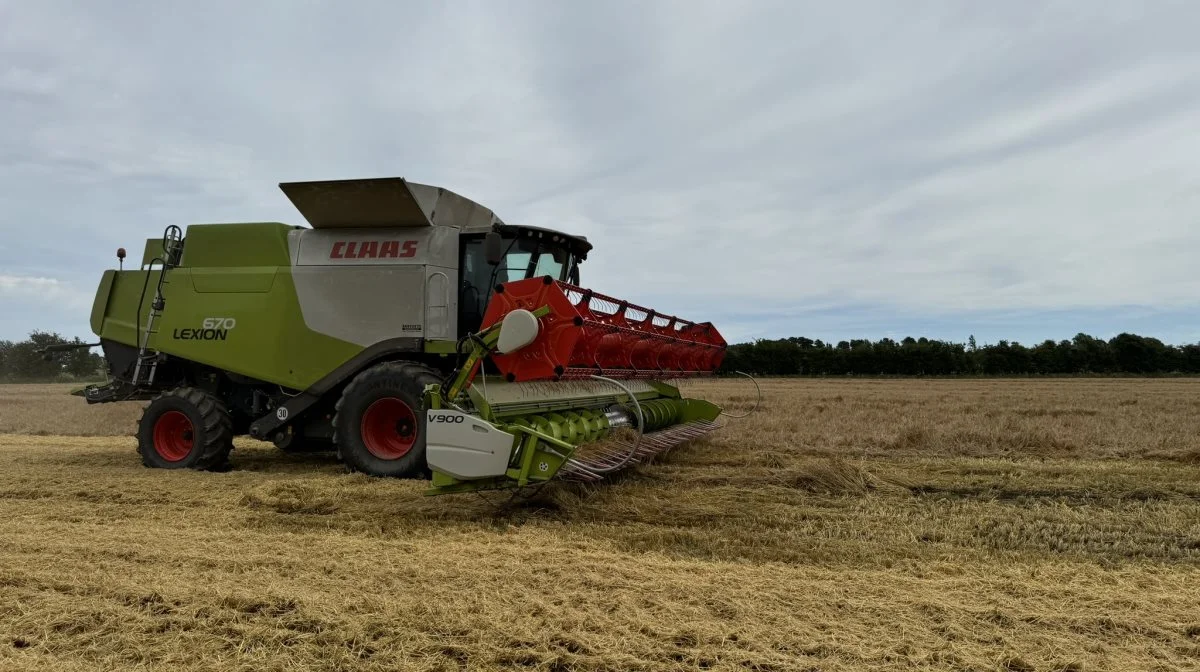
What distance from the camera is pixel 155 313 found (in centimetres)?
806

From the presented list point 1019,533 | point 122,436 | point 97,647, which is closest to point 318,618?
point 97,647

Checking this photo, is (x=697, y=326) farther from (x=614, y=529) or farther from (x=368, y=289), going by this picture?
(x=614, y=529)

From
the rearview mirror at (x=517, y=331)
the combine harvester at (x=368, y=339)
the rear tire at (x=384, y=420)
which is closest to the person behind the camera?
the rearview mirror at (x=517, y=331)

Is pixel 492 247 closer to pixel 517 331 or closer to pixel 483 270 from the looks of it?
pixel 483 270

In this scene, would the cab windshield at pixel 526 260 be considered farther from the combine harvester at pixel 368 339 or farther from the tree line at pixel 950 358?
the tree line at pixel 950 358

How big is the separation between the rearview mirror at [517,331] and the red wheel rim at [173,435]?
15.3 feet

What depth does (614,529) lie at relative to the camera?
443 cm

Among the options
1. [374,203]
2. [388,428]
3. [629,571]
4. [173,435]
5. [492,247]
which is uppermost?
[374,203]

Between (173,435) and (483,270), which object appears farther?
(173,435)

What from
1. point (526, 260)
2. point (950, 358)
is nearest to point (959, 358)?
point (950, 358)

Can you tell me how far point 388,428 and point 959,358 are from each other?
→ 42.0 meters

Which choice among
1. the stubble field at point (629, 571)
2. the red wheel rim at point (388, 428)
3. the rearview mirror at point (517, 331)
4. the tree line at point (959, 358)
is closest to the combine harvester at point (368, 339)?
the red wheel rim at point (388, 428)

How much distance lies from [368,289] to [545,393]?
8.02 ft

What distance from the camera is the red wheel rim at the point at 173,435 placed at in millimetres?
7746
